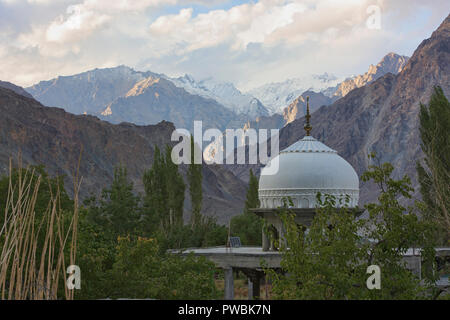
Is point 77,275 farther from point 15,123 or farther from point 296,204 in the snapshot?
point 15,123

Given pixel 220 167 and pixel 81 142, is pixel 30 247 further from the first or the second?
pixel 220 167

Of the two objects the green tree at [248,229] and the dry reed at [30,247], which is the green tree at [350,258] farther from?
the green tree at [248,229]

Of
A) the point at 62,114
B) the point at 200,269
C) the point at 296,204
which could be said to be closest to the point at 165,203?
the point at 296,204

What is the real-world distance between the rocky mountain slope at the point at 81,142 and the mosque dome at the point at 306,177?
41.3 meters

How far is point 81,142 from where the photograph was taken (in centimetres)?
6819

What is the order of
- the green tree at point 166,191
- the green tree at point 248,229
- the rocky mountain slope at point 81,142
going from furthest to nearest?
the rocky mountain slope at point 81,142, the green tree at point 166,191, the green tree at point 248,229

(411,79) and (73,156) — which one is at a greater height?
(411,79)

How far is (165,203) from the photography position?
41.9 m

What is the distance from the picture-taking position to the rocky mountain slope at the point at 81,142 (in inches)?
2721

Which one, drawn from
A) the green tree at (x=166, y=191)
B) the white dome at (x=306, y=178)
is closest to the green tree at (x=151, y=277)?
the white dome at (x=306, y=178)

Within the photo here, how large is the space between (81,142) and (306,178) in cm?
5058

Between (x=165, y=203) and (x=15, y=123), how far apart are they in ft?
118

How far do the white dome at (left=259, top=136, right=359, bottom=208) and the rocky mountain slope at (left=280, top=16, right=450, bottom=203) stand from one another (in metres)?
72.4
